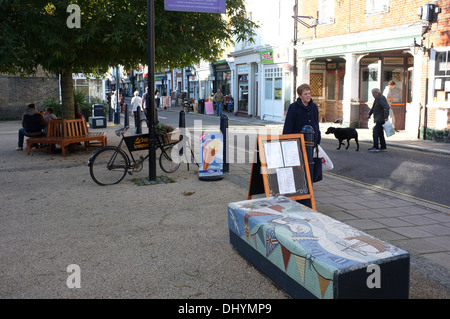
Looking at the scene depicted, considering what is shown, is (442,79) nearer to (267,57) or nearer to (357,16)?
(357,16)

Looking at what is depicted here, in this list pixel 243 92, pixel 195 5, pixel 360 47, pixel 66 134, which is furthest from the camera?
pixel 243 92

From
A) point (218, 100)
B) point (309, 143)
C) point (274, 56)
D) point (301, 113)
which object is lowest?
point (309, 143)

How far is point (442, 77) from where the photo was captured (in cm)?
1469

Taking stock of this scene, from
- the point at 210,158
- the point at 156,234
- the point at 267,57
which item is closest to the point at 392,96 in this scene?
the point at 267,57

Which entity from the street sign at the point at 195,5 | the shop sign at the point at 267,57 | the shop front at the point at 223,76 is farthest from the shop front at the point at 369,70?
the shop front at the point at 223,76

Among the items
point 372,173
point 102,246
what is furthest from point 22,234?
point 372,173

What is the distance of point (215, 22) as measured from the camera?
447 inches

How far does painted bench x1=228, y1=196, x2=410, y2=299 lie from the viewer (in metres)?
2.99

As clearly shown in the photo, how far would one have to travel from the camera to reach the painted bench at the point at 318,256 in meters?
2.99

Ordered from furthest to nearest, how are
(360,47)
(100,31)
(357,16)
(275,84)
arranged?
(275,84), (357,16), (360,47), (100,31)

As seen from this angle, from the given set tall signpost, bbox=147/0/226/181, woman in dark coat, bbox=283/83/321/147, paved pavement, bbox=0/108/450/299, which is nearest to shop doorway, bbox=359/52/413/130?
paved pavement, bbox=0/108/450/299

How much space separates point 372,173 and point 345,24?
39.2 ft

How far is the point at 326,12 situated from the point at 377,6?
348cm
